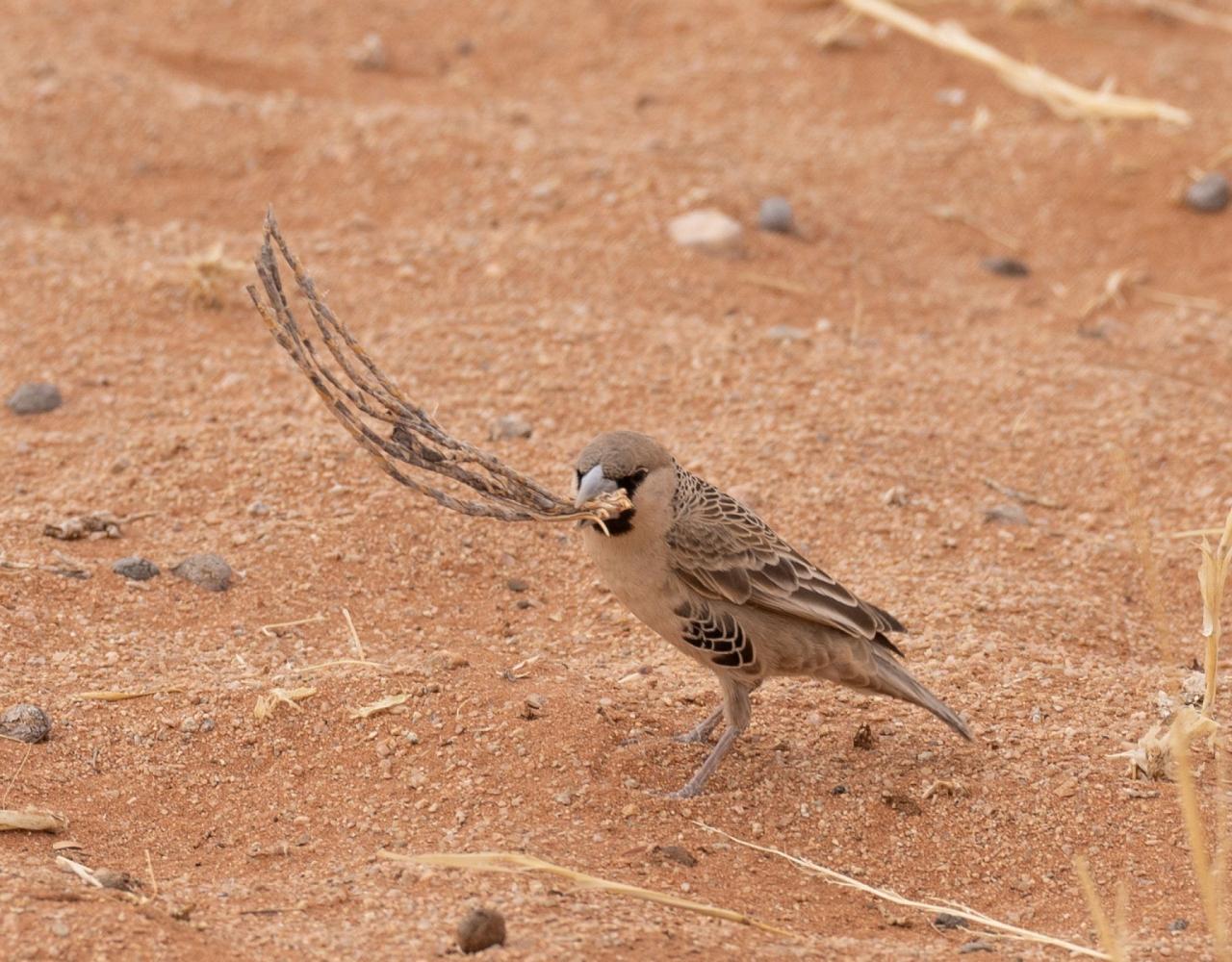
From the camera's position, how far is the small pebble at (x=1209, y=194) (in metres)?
8.52

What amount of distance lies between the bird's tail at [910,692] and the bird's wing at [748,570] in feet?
0.35

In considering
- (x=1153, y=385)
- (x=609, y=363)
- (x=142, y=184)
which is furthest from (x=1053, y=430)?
(x=142, y=184)

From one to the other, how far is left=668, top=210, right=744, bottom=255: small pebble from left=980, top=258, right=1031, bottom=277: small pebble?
54.1 inches

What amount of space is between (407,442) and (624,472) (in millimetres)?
618

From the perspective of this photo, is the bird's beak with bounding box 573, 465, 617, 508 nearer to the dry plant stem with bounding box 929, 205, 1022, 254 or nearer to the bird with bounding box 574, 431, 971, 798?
the bird with bounding box 574, 431, 971, 798

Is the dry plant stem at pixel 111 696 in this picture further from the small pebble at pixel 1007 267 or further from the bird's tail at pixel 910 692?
the small pebble at pixel 1007 267

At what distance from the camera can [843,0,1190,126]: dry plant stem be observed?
9227mm

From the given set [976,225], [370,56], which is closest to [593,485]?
[976,225]

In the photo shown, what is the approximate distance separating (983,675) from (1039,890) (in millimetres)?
1101

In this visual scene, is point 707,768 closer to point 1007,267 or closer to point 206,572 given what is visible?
point 206,572

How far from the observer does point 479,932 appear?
11.1 ft

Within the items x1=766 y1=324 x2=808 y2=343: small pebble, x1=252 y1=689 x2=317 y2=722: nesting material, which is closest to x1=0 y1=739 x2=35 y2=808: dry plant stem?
x1=252 y1=689 x2=317 y2=722: nesting material

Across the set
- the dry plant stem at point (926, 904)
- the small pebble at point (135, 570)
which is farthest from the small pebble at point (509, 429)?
the dry plant stem at point (926, 904)

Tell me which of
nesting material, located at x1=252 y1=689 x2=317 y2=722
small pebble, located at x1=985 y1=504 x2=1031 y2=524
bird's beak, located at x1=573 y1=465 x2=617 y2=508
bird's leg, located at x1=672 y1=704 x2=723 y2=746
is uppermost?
bird's beak, located at x1=573 y1=465 x2=617 y2=508
